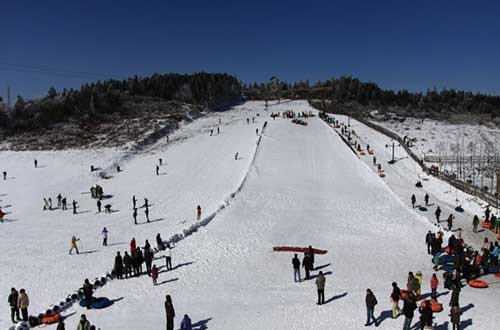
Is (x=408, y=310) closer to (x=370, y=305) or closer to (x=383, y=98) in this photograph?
(x=370, y=305)

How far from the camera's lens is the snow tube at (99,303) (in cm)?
1606

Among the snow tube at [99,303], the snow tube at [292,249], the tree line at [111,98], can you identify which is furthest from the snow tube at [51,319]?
the tree line at [111,98]

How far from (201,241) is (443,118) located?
96268 millimetres

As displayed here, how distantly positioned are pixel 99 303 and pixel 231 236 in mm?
9495

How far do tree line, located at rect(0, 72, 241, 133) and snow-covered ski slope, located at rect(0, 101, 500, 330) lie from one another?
23.8 metres

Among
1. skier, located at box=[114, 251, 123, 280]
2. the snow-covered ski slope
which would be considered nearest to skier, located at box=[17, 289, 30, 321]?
the snow-covered ski slope

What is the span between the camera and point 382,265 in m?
20.4

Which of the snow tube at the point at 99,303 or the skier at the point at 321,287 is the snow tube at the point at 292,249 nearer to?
the skier at the point at 321,287

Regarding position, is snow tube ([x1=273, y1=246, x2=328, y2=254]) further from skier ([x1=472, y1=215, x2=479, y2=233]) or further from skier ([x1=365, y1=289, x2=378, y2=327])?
skier ([x1=472, y1=215, x2=479, y2=233])

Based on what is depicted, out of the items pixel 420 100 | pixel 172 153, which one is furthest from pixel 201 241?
pixel 420 100

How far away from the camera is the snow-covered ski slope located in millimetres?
15625

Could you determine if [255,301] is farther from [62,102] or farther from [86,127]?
[62,102]

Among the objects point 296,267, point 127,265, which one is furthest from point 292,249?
point 127,265

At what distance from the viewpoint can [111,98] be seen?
90.1 metres
